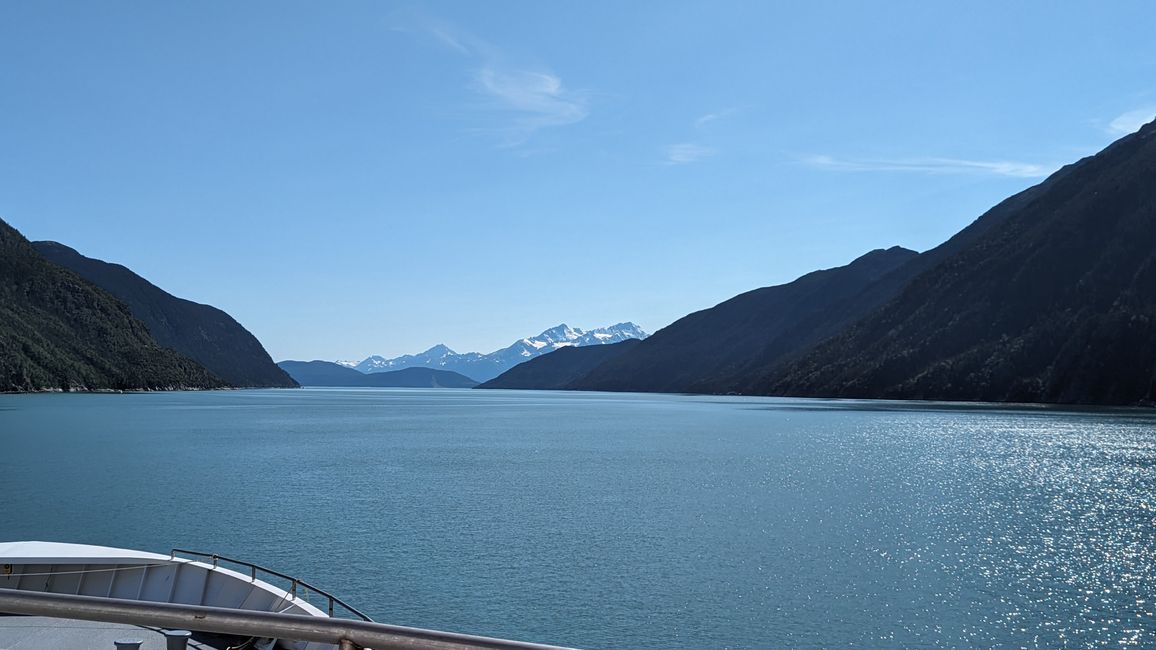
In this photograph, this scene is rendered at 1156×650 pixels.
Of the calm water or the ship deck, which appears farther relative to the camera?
the calm water

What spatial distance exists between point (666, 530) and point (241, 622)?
4730cm

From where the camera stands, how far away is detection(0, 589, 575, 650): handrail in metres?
5.80

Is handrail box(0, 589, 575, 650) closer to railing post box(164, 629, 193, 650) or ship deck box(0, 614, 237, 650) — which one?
railing post box(164, 629, 193, 650)

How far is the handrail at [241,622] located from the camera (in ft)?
19.0

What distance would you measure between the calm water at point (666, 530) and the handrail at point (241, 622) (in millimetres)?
25158

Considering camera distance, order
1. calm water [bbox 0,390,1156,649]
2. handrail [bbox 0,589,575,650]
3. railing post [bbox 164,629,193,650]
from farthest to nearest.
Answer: calm water [bbox 0,390,1156,649], railing post [bbox 164,629,193,650], handrail [bbox 0,589,575,650]

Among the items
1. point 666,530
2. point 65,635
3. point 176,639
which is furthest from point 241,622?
point 666,530

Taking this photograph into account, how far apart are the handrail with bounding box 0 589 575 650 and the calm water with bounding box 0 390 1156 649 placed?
25158 mm

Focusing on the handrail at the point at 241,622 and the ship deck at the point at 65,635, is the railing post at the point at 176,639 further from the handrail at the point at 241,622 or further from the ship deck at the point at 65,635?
the ship deck at the point at 65,635

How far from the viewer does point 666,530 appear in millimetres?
51562

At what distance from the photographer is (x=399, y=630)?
596 centimetres

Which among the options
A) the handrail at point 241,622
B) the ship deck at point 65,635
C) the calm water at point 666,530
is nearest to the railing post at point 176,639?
the handrail at point 241,622

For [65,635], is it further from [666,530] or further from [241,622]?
[666,530]

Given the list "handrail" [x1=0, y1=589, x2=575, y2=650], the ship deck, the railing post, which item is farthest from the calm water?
"handrail" [x1=0, y1=589, x2=575, y2=650]
